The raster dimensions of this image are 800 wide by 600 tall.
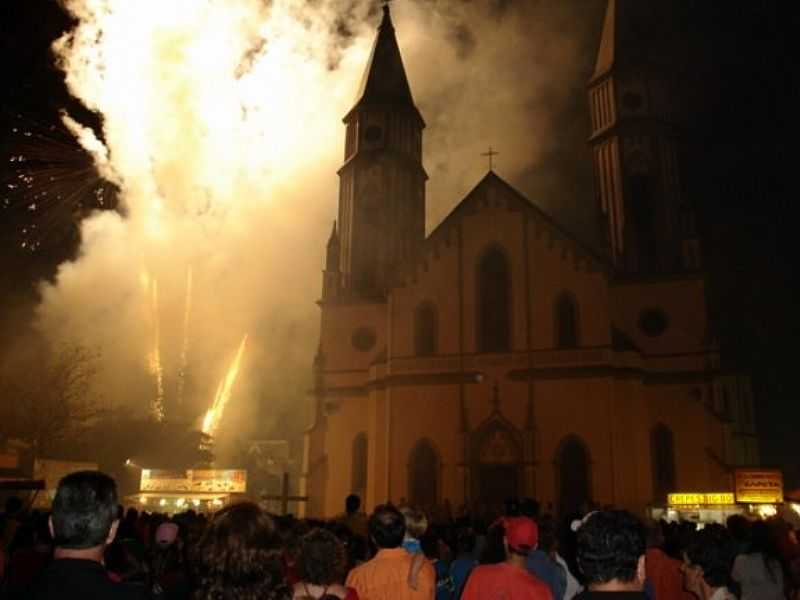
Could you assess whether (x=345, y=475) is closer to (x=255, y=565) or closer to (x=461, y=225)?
(x=461, y=225)

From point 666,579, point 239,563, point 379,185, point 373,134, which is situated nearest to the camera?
point 239,563

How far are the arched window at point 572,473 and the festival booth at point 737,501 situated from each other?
2903mm

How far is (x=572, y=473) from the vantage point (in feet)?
92.0

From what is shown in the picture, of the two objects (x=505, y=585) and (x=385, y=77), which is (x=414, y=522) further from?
(x=385, y=77)

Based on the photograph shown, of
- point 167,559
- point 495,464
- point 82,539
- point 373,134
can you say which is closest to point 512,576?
point 82,539

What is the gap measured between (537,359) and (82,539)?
2762 centimetres

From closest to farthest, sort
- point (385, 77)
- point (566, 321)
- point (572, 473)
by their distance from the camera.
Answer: point (572, 473) < point (566, 321) < point (385, 77)

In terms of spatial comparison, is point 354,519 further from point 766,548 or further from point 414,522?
point 766,548

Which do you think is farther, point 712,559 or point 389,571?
point 712,559

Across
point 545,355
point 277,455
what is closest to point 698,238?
point 545,355

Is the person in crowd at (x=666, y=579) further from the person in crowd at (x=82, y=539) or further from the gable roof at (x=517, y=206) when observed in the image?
the gable roof at (x=517, y=206)

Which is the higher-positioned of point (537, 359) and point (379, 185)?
point (379, 185)

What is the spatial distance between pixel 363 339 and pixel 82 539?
106 ft

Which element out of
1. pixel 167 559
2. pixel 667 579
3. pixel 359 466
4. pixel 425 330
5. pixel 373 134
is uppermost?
pixel 373 134
